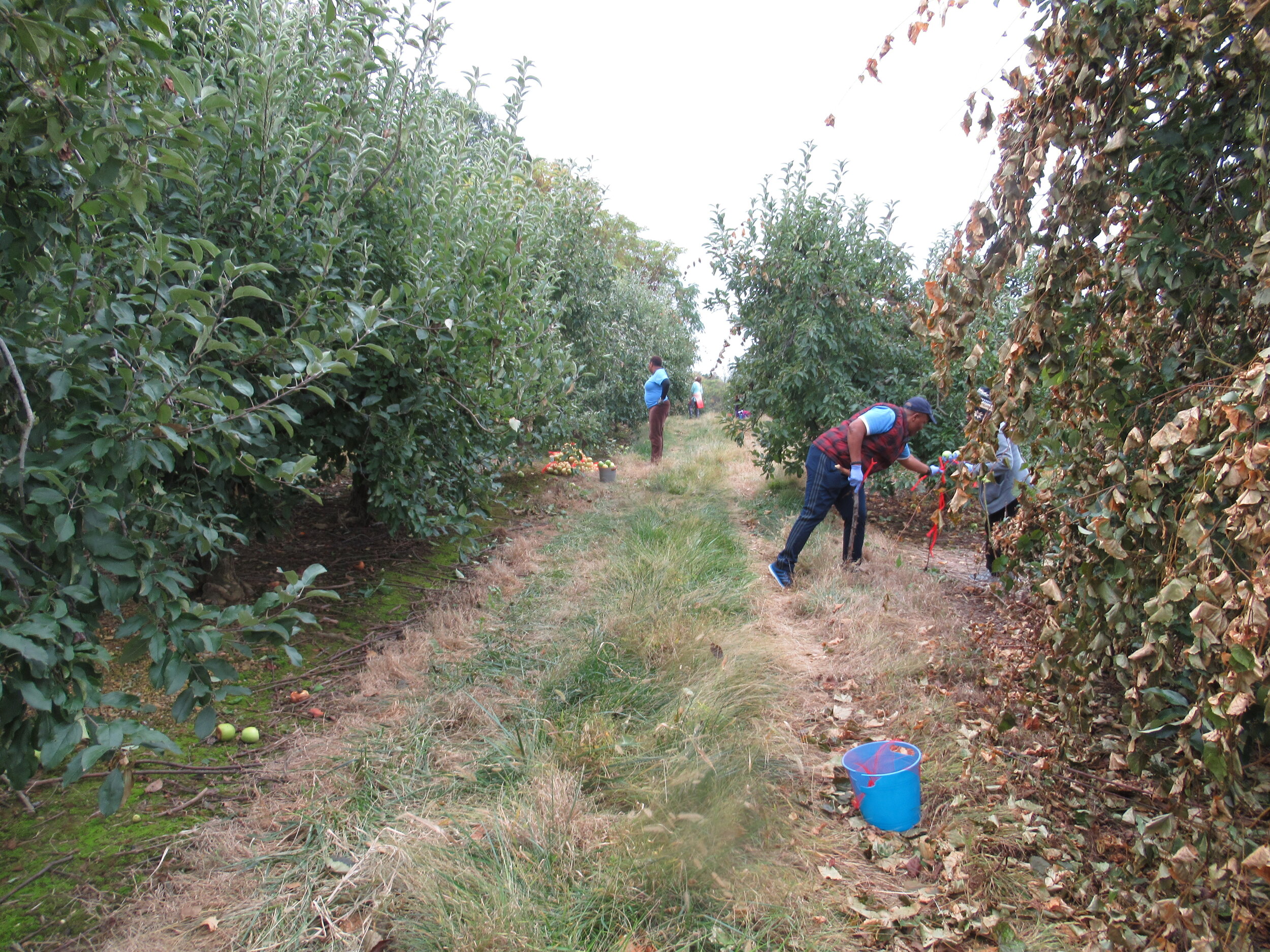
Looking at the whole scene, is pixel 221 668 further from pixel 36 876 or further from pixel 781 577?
pixel 781 577

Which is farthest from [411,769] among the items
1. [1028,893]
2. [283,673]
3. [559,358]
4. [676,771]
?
[559,358]

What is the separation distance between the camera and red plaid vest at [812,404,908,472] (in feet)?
19.7

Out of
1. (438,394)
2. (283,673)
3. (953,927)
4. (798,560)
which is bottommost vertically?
(283,673)

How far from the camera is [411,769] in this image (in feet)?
10.3

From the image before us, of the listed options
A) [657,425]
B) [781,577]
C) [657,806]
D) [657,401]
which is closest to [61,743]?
[657,806]

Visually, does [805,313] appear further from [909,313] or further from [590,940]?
[590,940]

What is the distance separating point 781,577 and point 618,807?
337 cm

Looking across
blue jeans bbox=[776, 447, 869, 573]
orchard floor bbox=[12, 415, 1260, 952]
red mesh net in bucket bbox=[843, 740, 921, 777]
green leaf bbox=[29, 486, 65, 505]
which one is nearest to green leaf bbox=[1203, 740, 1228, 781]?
orchard floor bbox=[12, 415, 1260, 952]

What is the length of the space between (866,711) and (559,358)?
4517mm

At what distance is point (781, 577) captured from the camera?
6.00 metres

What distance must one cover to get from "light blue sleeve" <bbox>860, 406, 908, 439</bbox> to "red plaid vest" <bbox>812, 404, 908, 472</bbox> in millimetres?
32

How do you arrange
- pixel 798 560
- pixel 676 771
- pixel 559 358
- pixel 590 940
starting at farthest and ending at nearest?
1. pixel 559 358
2. pixel 798 560
3. pixel 676 771
4. pixel 590 940

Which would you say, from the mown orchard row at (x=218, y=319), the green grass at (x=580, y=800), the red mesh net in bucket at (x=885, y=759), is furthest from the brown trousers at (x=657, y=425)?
the red mesh net in bucket at (x=885, y=759)

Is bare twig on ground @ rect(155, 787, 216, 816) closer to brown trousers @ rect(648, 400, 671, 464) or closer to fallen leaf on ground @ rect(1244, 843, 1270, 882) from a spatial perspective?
fallen leaf on ground @ rect(1244, 843, 1270, 882)
